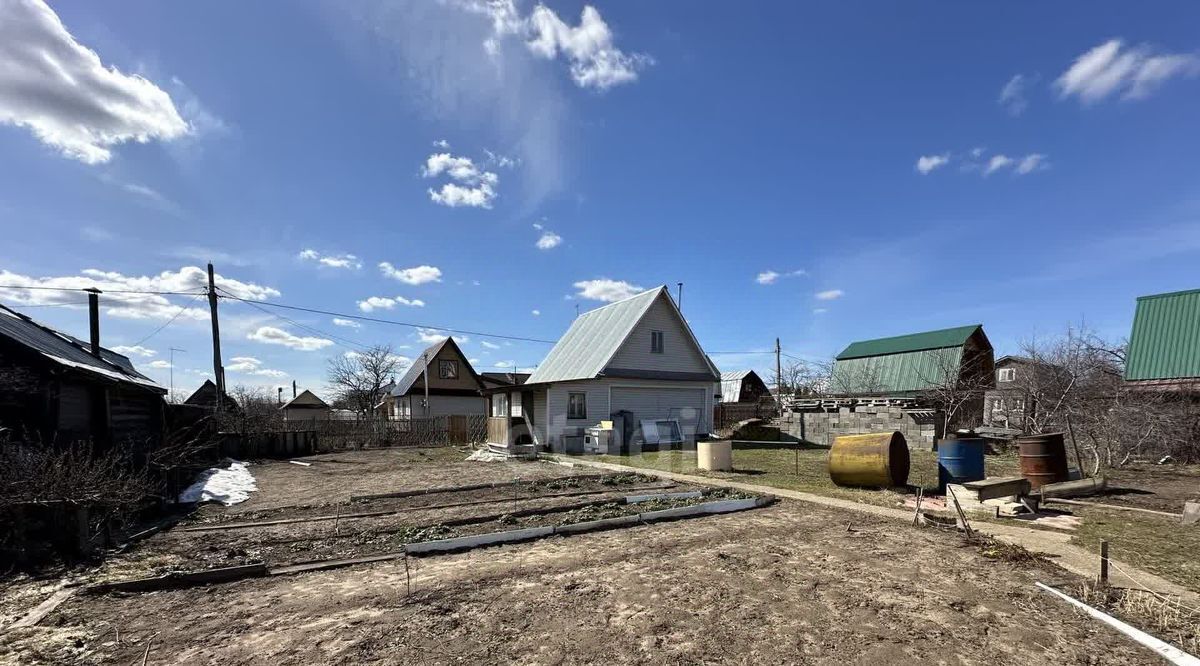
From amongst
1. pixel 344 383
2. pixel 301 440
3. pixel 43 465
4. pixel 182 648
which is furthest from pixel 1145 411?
pixel 344 383

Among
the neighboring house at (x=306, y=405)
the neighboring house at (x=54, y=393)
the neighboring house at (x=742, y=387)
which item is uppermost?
the neighboring house at (x=54, y=393)

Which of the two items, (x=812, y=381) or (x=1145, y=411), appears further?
(x=812, y=381)

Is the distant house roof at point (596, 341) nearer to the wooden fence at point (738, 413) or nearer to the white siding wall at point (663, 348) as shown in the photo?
the white siding wall at point (663, 348)

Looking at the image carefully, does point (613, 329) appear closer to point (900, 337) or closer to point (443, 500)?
point (443, 500)

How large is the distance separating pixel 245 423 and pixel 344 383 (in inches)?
1327

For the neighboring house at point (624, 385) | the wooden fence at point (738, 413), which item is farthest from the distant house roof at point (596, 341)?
the wooden fence at point (738, 413)

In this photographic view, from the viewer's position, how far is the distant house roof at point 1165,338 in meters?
16.9

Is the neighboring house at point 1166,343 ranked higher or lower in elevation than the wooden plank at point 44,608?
higher

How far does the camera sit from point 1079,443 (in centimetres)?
1667

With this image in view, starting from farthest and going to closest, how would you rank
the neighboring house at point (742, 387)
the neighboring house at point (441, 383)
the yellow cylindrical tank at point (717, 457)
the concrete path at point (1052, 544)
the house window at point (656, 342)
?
the neighboring house at point (742, 387) → the neighboring house at point (441, 383) → the house window at point (656, 342) → the yellow cylindrical tank at point (717, 457) → the concrete path at point (1052, 544)

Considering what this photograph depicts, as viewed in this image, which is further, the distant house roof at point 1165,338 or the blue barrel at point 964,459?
the distant house roof at point 1165,338

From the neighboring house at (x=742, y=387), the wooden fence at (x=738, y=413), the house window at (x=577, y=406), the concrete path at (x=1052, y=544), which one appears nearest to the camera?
the concrete path at (x=1052, y=544)

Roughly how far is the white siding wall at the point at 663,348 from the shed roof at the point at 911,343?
46.5 ft

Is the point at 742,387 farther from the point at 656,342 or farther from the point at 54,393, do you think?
the point at 54,393
